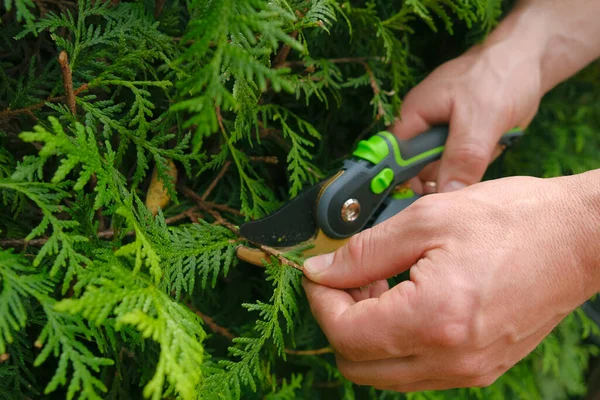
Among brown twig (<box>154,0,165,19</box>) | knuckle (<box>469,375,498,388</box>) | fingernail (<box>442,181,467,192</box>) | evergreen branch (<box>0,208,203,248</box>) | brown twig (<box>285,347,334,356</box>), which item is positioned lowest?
brown twig (<box>285,347,334,356</box>)

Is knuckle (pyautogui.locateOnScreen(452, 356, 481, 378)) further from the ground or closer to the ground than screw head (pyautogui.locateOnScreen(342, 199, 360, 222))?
closer to the ground

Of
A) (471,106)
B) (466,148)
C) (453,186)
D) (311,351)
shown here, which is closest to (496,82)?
(471,106)

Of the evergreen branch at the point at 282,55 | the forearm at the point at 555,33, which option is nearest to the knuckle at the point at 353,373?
the evergreen branch at the point at 282,55

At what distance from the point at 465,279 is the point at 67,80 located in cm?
98

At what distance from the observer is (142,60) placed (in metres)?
1.23

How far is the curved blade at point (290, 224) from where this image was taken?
1.37 m

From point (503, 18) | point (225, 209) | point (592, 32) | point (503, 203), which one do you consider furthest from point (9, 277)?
point (592, 32)

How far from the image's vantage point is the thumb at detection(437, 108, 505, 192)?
168cm

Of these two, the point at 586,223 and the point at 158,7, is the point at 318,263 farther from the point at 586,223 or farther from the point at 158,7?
the point at 158,7

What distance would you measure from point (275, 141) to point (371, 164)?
1.15 ft

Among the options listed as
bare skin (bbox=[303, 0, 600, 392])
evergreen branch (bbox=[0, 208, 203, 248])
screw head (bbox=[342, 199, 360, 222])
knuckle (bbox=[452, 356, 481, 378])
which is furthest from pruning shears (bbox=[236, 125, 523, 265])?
knuckle (bbox=[452, 356, 481, 378])

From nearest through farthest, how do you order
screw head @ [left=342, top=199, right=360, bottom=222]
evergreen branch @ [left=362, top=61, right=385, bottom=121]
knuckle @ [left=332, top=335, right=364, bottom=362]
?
knuckle @ [left=332, top=335, right=364, bottom=362] → screw head @ [left=342, top=199, right=360, bottom=222] → evergreen branch @ [left=362, top=61, right=385, bottom=121]

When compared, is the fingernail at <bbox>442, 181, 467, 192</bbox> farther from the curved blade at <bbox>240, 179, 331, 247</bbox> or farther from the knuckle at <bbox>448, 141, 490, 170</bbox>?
the curved blade at <bbox>240, 179, 331, 247</bbox>

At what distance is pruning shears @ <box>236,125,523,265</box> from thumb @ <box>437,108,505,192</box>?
0.40 feet
